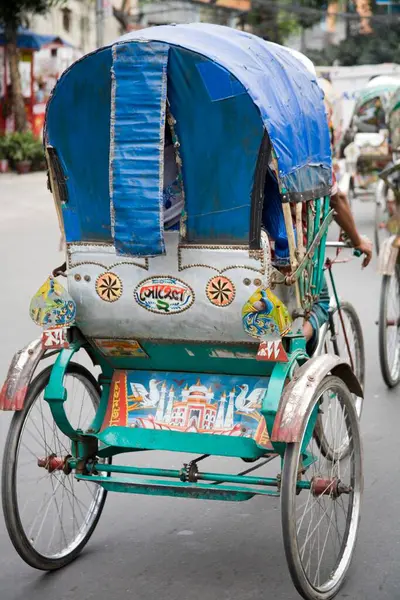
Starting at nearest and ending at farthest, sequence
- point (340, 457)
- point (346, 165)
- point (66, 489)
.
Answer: point (340, 457) → point (66, 489) → point (346, 165)

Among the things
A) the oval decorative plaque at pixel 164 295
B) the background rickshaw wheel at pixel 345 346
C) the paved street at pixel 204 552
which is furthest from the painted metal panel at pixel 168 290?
the paved street at pixel 204 552

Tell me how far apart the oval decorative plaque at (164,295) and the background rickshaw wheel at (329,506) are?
1.78ft

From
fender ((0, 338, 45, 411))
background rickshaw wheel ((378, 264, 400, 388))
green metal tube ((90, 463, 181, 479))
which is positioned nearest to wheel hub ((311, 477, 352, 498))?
green metal tube ((90, 463, 181, 479))

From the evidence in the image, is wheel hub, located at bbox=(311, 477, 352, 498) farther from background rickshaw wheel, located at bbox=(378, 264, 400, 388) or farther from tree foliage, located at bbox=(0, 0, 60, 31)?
tree foliage, located at bbox=(0, 0, 60, 31)

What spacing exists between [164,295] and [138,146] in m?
0.51

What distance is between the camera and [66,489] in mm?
Result: 4164

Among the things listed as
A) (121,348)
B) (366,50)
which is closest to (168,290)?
(121,348)

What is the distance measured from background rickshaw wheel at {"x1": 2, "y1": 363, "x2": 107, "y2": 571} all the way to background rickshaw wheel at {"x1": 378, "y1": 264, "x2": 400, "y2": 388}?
7.99 ft

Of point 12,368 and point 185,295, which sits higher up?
point 185,295

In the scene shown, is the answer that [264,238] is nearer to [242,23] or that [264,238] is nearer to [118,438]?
[118,438]

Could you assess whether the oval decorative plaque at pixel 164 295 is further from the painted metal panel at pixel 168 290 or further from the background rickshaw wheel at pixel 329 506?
the background rickshaw wheel at pixel 329 506

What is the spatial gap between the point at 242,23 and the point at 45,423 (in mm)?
42451

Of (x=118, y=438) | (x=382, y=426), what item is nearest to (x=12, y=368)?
(x=118, y=438)

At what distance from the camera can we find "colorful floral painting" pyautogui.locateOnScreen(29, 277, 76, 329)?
3.79m
